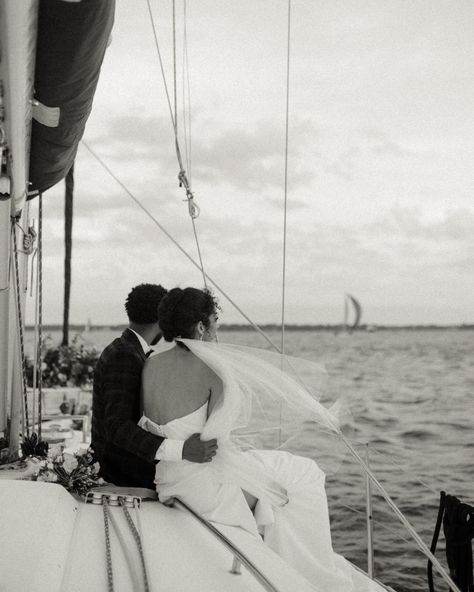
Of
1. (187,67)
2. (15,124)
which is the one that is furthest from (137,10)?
(15,124)

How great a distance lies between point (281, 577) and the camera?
2.43 metres

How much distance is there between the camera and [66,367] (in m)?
9.22

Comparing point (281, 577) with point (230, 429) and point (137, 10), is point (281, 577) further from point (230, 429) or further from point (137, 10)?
point (137, 10)

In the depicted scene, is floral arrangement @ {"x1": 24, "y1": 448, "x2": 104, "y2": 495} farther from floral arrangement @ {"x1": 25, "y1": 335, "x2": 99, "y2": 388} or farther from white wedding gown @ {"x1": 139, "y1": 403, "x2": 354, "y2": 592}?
floral arrangement @ {"x1": 25, "y1": 335, "x2": 99, "y2": 388}

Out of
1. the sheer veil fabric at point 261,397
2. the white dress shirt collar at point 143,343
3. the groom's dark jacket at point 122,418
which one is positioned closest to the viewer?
the sheer veil fabric at point 261,397

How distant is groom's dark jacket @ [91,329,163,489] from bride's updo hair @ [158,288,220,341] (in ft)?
1.01

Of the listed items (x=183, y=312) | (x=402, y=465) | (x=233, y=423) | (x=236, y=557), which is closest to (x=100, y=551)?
(x=236, y=557)

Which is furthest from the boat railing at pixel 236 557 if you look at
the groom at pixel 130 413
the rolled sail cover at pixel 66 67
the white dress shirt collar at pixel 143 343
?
the rolled sail cover at pixel 66 67

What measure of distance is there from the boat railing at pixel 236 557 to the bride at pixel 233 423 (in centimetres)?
11

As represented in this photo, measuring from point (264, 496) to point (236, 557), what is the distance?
76 centimetres

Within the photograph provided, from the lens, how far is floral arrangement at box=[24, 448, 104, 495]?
9.95 ft

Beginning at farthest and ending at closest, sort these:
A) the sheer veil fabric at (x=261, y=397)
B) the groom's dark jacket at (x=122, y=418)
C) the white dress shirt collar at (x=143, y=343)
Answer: the white dress shirt collar at (x=143, y=343) < the groom's dark jacket at (x=122, y=418) < the sheer veil fabric at (x=261, y=397)

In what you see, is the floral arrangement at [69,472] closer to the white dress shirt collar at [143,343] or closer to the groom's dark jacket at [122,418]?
the groom's dark jacket at [122,418]

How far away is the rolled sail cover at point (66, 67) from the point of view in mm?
2148
